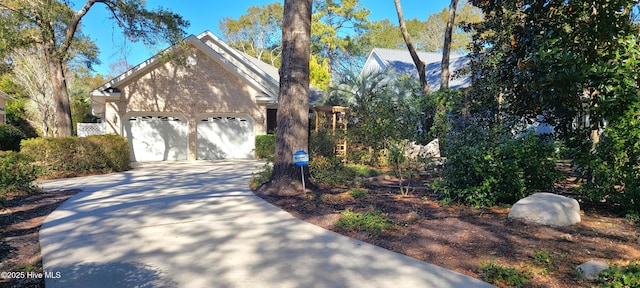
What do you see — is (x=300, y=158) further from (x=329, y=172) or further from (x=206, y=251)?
(x=206, y=251)

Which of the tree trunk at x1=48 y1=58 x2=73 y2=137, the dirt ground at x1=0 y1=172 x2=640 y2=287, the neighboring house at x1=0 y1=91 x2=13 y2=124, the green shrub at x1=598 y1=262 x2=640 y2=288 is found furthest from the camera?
the neighboring house at x1=0 y1=91 x2=13 y2=124

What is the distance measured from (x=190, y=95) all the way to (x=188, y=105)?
1.43ft

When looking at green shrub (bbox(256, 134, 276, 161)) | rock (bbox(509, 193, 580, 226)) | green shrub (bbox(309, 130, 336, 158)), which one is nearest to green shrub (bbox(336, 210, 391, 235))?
rock (bbox(509, 193, 580, 226))

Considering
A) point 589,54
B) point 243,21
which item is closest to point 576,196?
point 589,54

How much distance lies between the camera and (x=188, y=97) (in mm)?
16656

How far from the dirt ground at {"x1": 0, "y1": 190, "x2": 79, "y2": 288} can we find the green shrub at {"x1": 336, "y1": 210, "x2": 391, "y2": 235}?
11.5 feet

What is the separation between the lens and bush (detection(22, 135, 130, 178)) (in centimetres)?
1091

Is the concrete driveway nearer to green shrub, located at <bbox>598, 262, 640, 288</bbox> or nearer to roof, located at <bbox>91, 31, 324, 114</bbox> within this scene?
green shrub, located at <bbox>598, 262, 640, 288</bbox>

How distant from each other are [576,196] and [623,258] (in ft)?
9.82

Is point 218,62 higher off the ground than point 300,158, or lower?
higher

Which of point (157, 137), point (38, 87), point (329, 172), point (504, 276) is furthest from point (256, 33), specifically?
point (504, 276)

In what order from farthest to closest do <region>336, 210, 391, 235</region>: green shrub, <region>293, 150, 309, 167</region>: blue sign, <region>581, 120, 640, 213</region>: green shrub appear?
<region>293, 150, 309, 167</region>: blue sign → <region>581, 120, 640, 213</region>: green shrub → <region>336, 210, 391, 235</region>: green shrub

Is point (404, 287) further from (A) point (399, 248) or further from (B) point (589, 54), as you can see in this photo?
(B) point (589, 54)

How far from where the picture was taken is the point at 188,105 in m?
16.7
